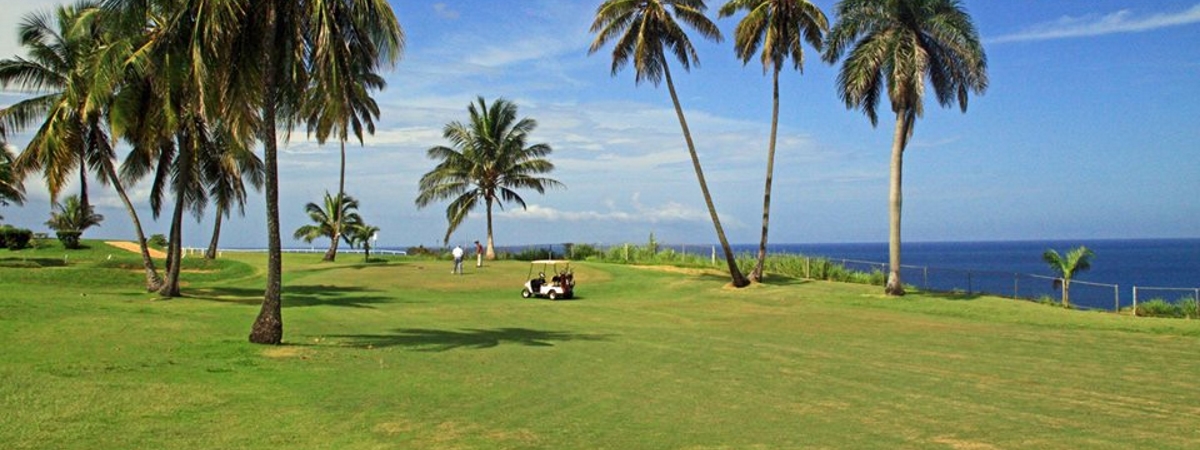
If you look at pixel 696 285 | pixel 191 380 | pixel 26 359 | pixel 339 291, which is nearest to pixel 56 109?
pixel 339 291

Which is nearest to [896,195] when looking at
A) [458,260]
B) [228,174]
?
[458,260]

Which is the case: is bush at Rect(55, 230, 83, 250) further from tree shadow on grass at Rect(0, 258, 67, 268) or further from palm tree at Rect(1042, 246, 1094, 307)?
palm tree at Rect(1042, 246, 1094, 307)

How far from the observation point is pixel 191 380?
40.1ft

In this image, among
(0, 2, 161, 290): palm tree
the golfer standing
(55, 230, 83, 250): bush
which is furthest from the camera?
(55, 230, 83, 250): bush

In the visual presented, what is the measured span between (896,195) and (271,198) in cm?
2339

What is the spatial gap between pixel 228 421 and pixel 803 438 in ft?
19.8

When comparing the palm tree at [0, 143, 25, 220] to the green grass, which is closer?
the green grass

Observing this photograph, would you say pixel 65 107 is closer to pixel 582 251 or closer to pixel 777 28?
pixel 777 28

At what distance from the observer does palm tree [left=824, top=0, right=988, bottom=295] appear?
3238 cm

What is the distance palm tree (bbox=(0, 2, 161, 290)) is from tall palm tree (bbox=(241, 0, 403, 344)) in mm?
9643

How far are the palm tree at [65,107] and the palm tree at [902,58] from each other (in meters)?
24.0

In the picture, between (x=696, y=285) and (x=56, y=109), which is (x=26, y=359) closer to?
(x=56, y=109)

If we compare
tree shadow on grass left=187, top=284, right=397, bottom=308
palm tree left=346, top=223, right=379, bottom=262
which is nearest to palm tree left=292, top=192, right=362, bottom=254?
palm tree left=346, top=223, right=379, bottom=262

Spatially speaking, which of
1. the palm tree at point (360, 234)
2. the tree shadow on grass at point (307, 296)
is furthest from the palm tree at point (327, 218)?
the tree shadow on grass at point (307, 296)
